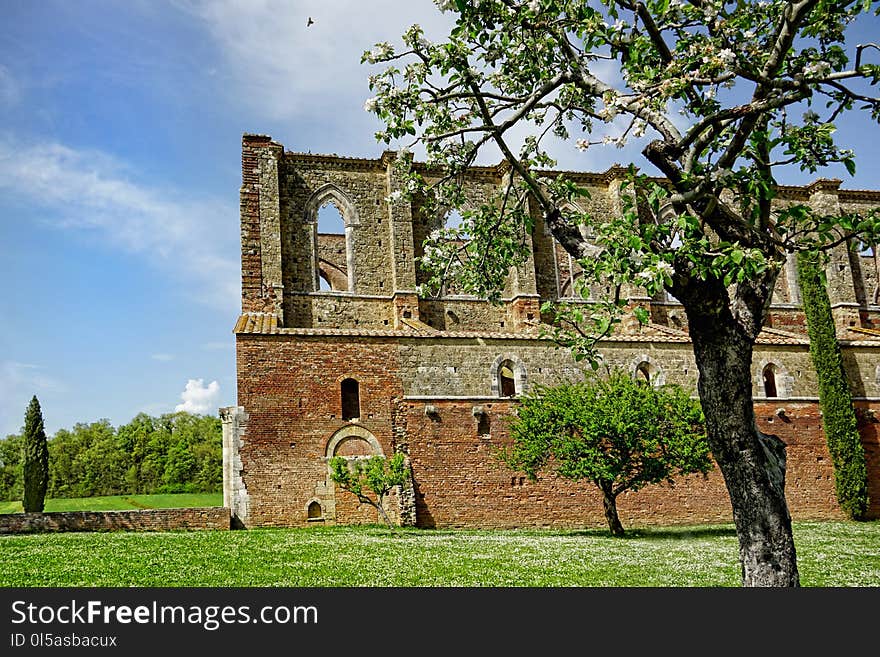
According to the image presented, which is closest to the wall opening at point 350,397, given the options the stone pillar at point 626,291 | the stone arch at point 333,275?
the stone pillar at point 626,291

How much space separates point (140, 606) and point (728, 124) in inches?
289

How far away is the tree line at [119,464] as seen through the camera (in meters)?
51.0

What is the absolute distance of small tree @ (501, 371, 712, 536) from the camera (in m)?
17.9

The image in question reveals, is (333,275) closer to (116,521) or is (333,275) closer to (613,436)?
(116,521)

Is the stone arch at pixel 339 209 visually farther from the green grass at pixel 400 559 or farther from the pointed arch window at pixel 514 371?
the green grass at pixel 400 559

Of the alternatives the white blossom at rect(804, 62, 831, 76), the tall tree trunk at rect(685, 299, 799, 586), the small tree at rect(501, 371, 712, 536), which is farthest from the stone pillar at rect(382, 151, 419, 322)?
the white blossom at rect(804, 62, 831, 76)

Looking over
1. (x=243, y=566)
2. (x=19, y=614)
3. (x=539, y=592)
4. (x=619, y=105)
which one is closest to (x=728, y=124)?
(x=619, y=105)

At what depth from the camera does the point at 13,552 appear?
13.2 meters

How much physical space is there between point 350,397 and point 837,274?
73.9 ft

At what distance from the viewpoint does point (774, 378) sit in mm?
24234

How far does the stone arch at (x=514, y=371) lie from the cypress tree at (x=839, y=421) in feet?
30.2

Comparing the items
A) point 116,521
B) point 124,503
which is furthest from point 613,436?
point 124,503

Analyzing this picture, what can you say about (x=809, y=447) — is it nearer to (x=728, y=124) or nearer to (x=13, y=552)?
(x=728, y=124)

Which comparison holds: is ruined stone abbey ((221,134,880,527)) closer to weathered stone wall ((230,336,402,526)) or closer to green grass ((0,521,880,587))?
weathered stone wall ((230,336,402,526))
